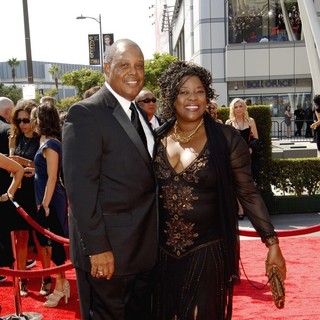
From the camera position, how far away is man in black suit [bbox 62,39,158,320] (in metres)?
2.79

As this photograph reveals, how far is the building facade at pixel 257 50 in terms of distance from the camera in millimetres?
29609

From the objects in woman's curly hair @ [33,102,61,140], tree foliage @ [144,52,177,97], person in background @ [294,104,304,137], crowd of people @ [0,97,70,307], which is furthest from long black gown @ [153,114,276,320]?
tree foliage @ [144,52,177,97]

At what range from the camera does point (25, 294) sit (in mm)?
5844

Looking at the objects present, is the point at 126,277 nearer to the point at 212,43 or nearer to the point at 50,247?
the point at 50,247

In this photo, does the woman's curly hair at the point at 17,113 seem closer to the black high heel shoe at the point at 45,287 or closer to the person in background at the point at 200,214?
the black high heel shoe at the point at 45,287

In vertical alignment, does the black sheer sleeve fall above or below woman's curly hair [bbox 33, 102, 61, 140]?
below

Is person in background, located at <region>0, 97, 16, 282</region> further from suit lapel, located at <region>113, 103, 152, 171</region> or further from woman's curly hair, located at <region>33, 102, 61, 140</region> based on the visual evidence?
suit lapel, located at <region>113, 103, 152, 171</region>

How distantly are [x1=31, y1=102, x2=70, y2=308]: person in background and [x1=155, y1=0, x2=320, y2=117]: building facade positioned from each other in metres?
25.0

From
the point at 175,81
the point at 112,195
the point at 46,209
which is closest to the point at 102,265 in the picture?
the point at 112,195

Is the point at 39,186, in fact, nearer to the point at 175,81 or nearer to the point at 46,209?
the point at 46,209

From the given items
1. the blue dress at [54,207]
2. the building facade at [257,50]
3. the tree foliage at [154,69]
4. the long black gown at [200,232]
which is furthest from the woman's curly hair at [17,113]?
the tree foliage at [154,69]

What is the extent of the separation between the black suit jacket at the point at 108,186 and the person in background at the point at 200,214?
20cm

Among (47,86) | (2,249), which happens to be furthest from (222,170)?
(47,86)

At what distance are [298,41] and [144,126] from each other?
93.0 feet
